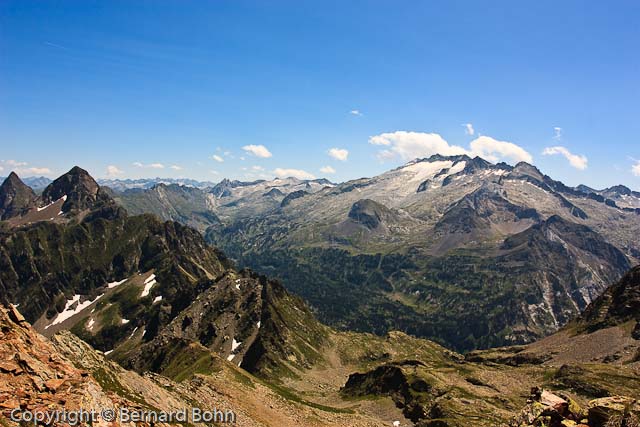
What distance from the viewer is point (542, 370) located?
17825 centimetres

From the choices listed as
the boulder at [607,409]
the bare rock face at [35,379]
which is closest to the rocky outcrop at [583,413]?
the boulder at [607,409]

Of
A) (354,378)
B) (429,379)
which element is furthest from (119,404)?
(354,378)

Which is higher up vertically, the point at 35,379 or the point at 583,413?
the point at 583,413

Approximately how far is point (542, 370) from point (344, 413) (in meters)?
94.7

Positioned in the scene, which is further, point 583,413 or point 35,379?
point 35,379

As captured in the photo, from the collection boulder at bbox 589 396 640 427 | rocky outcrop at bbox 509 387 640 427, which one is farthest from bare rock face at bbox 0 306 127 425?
boulder at bbox 589 396 640 427

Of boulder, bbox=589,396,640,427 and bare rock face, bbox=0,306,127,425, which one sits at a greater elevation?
boulder, bbox=589,396,640,427

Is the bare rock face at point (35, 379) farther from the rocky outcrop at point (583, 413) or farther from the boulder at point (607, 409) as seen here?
the boulder at point (607, 409)

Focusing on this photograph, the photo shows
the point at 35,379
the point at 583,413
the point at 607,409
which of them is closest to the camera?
the point at 607,409

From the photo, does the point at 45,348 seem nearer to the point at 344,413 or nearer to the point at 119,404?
the point at 119,404

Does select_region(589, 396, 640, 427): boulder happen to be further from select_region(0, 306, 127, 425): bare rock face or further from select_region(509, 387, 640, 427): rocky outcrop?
select_region(0, 306, 127, 425): bare rock face

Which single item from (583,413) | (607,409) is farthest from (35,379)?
(607,409)

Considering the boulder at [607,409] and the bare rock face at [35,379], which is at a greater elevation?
the boulder at [607,409]

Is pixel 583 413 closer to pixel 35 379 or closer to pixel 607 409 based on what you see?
pixel 607 409
